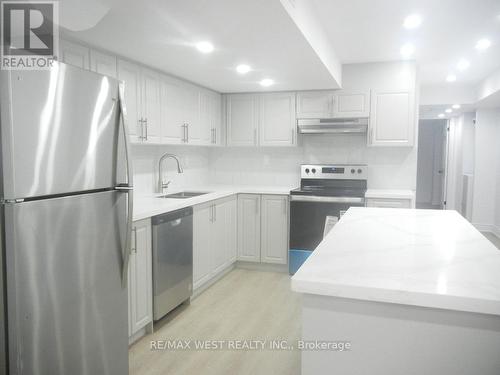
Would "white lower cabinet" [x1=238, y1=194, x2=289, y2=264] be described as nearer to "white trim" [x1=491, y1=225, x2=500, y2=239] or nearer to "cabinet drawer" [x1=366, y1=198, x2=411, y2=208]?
"cabinet drawer" [x1=366, y1=198, x2=411, y2=208]

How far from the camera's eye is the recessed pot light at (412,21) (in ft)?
9.85

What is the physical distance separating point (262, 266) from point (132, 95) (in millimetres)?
2418

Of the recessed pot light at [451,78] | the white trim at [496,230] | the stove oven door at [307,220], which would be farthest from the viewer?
the white trim at [496,230]

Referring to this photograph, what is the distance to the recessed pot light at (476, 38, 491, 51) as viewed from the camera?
3601mm

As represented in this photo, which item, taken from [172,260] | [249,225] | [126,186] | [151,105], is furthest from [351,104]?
[126,186]

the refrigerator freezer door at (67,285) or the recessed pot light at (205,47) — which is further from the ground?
the recessed pot light at (205,47)

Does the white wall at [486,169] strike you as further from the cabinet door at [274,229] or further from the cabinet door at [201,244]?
the cabinet door at [201,244]

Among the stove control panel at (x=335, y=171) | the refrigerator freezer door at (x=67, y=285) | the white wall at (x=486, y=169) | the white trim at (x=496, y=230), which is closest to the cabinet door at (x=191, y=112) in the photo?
the stove control panel at (x=335, y=171)

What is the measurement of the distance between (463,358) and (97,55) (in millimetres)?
2716

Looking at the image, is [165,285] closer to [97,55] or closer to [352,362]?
[97,55]

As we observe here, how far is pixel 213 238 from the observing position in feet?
12.8

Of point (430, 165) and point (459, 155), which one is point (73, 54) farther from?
point (430, 165)

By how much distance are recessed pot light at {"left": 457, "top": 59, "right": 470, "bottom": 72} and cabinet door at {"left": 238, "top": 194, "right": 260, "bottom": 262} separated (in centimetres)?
276

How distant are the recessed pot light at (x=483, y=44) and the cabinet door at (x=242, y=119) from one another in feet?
7.73
